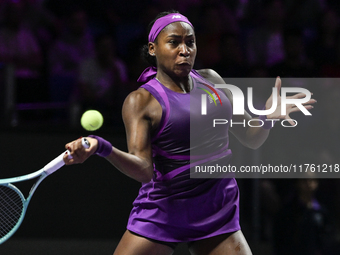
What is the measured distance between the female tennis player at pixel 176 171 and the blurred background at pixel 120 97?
1.35 metres

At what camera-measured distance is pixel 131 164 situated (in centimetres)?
191

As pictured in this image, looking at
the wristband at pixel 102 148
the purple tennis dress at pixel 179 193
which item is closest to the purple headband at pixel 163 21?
the purple tennis dress at pixel 179 193

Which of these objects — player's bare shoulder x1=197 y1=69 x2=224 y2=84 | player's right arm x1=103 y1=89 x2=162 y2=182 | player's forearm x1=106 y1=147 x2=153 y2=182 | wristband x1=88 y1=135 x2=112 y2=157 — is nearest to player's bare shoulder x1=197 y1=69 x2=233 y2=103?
player's bare shoulder x1=197 y1=69 x2=224 y2=84

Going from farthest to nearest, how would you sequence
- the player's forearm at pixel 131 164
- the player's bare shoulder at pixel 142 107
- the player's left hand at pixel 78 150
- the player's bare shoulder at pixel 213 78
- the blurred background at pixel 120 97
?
the blurred background at pixel 120 97, the player's bare shoulder at pixel 213 78, the player's bare shoulder at pixel 142 107, the player's forearm at pixel 131 164, the player's left hand at pixel 78 150

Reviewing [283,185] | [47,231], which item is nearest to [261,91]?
[283,185]

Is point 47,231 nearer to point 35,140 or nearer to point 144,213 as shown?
point 35,140

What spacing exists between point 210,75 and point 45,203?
174 cm

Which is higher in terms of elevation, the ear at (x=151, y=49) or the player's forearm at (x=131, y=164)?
the ear at (x=151, y=49)

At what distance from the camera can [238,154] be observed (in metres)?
3.55

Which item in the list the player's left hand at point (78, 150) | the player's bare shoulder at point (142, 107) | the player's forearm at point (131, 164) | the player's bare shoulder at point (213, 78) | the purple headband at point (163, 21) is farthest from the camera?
the player's bare shoulder at point (213, 78)

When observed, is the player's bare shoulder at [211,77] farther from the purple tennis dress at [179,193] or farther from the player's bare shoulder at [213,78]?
the purple tennis dress at [179,193]

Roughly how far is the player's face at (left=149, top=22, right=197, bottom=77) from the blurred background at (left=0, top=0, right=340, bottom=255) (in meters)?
1.44

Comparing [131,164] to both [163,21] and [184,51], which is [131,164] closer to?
[184,51]

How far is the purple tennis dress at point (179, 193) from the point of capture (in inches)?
83.6
